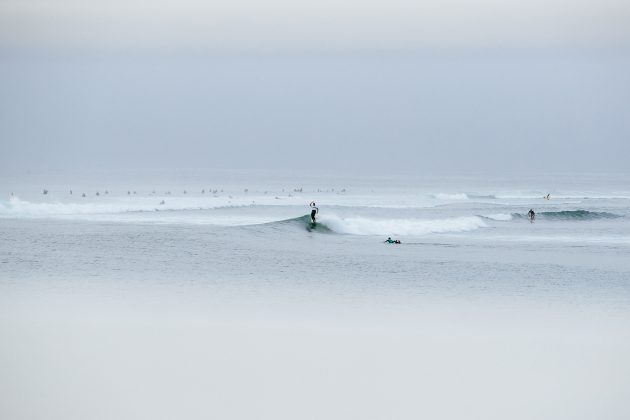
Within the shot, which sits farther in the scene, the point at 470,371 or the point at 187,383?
the point at 470,371

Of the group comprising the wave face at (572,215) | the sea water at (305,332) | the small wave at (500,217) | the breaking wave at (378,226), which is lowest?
the sea water at (305,332)

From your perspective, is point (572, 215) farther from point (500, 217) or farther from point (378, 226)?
point (378, 226)

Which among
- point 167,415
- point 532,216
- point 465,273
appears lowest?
point 167,415

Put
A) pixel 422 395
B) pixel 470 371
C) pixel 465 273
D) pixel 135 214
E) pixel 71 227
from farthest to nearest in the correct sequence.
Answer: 1. pixel 135 214
2. pixel 71 227
3. pixel 465 273
4. pixel 470 371
5. pixel 422 395

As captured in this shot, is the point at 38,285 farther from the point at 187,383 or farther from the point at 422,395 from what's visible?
the point at 422,395

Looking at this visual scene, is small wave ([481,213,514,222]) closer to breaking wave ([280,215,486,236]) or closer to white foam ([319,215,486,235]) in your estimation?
white foam ([319,215,486,235])

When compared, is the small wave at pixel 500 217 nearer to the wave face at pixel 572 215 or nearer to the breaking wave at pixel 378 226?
the wave face at pixel 572 215

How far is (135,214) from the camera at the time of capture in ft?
176

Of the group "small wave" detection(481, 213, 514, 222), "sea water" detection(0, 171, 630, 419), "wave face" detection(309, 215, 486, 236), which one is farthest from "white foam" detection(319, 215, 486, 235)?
"sea water" detection(0, 171, 630, 419)

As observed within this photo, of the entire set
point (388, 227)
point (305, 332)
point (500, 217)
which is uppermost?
point (500, 217)

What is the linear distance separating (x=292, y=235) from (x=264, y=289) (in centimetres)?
A: 2017

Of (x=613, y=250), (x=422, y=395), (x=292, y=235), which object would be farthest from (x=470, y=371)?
(x=292, y=235)

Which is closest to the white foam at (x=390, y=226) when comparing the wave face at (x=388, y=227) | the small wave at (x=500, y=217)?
the wave face at (x=388, y=227)

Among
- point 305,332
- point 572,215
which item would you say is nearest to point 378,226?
point 572,215
